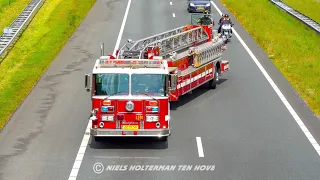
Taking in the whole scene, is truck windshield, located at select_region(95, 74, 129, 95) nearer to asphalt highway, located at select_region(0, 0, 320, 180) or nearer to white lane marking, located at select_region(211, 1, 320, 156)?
asphalt highway, located at select_region(0, 0, 320, 180)

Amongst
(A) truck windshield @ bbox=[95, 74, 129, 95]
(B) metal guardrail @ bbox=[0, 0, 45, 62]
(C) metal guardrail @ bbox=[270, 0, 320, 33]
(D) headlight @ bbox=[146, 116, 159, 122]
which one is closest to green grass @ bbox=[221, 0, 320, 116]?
(C) metal guardrail @ bbox=[270, 0, 320, 33]

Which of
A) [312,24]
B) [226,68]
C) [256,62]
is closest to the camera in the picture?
[226,68]

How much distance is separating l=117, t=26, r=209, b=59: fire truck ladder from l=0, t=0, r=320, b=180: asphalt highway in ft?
7.04

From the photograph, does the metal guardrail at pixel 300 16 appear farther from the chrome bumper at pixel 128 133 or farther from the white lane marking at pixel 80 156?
the chrome bumper at pixel 128 133

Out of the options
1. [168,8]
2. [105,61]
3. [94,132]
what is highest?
[105,61]

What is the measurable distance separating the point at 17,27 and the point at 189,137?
25.0m

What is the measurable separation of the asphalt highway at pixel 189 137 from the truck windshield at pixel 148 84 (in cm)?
185

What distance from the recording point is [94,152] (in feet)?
68.1

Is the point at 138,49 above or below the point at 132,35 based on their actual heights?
above

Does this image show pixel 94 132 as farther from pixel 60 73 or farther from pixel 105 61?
pixel 60 73

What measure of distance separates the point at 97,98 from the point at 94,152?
1686 millimetres

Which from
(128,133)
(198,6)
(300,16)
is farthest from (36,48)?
(300,16)

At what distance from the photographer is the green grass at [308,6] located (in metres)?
55.3

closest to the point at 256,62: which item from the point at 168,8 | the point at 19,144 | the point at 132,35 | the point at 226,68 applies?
the point at 226,68
